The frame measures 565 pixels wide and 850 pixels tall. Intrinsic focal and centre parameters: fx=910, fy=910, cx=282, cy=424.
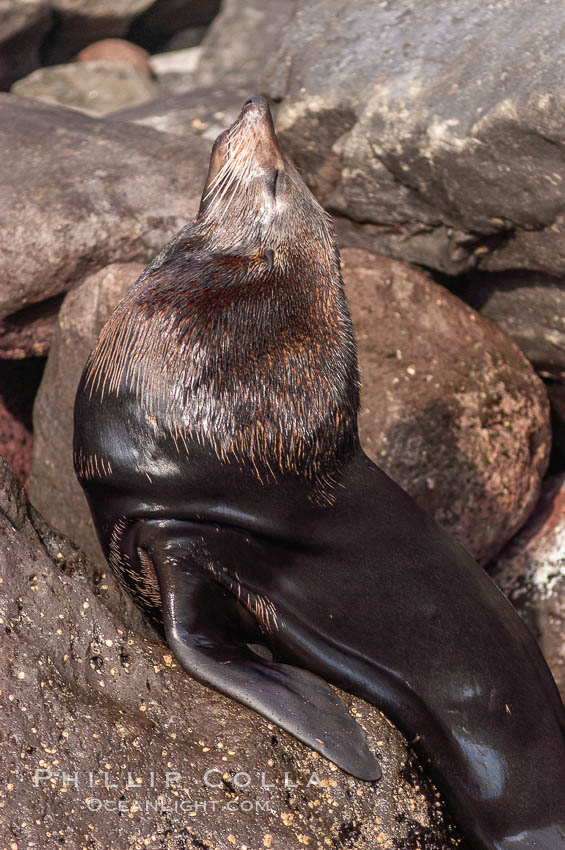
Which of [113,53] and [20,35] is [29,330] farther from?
[113,53]

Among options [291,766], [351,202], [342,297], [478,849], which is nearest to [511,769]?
[478,849]

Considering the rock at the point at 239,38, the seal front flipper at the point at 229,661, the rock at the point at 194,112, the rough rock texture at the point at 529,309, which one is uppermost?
the rough rock texture at the point at 529,309

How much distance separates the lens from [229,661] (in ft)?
9.34

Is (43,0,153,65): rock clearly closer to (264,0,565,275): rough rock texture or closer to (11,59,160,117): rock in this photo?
(11,59,160,117): rock

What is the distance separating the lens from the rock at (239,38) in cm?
1079

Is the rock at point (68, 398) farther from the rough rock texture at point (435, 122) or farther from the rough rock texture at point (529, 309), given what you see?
the rough rock texture at point (529, 309)

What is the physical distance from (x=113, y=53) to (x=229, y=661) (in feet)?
33.9

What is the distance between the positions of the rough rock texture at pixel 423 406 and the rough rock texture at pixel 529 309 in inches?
9.8

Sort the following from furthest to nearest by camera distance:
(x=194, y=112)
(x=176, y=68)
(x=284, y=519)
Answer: (x=176, y=68) → (x=194, y=112) → (x=284, y=519)

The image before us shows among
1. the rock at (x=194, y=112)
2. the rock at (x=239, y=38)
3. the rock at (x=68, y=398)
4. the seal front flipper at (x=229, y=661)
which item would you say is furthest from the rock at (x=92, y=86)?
→ the seal front flipper at (x=229, y=661)

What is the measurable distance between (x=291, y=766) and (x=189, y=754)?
0.32 metres

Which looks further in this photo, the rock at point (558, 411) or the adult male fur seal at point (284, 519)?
the rock at point (558, 411)

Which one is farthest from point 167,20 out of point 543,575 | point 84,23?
point 543,575

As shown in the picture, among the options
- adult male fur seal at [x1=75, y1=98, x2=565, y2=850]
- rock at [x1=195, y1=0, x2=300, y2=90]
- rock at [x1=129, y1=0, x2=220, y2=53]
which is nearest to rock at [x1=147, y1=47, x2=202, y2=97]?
rock at [x1=129, y1=0, x2=220, y2=53]
